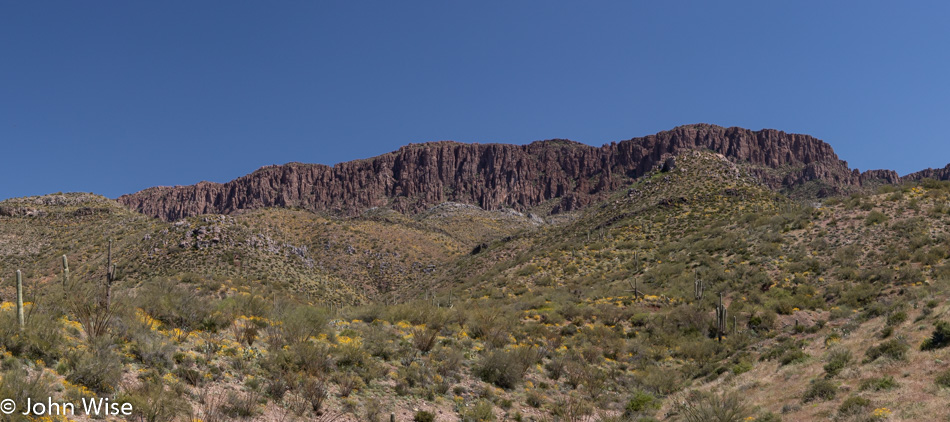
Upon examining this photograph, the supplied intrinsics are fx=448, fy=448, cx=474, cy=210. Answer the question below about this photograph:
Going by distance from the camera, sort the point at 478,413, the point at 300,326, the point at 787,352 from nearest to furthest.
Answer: the point at 478,413
the point at 300,326
the point at 787,352

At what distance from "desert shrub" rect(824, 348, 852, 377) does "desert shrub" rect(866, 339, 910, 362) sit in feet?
1.88

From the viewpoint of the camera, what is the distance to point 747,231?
3831cm

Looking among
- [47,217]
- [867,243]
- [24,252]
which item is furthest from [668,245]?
[47,217]

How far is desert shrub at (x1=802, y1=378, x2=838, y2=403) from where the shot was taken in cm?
1240

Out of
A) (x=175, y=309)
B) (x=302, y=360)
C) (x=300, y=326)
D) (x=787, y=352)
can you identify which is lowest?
(x=787, y=352)

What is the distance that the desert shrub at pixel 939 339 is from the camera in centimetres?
1298

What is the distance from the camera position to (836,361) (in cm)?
1431

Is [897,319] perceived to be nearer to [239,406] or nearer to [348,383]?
[348,383]

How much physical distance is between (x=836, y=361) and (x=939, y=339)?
261 centimetres

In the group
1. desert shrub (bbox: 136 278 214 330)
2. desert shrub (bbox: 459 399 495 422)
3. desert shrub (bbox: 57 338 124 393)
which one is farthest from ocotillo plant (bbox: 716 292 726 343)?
desert shrub (bbox: 57 338 124 393)

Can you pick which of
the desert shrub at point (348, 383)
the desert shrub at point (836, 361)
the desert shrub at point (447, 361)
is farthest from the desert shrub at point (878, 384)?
the desert shrub at point (348, 383)

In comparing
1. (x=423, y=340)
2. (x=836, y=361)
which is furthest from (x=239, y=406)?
(x=836, y=361)

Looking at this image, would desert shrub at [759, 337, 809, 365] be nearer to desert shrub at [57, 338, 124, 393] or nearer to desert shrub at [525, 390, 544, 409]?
desert shrub at [525, 390, 544, 409]

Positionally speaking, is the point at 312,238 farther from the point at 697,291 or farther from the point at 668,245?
the point at 697,291
